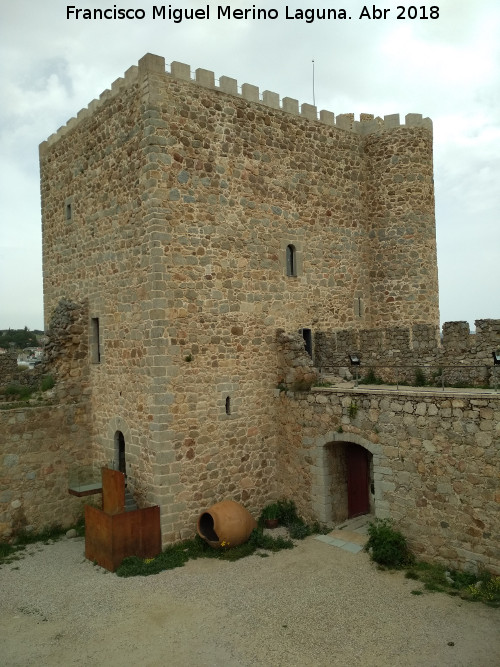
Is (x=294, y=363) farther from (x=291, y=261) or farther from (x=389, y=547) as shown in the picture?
(x=389, y=547)

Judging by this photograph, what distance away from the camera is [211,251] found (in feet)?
38.1

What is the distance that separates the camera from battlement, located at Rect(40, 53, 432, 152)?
1117 cm

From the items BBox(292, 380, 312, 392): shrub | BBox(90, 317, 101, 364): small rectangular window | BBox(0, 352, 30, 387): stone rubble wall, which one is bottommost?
BBox(292, 380, 312, 392): shrub

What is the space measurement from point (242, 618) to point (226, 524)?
2.52m

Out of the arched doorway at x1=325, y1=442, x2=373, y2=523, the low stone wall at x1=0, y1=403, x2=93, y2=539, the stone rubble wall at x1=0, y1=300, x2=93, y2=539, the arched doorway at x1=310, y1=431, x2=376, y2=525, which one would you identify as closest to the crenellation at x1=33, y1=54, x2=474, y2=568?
the stone rubble wall at x1=0, y1=300, x2=93, y2=539

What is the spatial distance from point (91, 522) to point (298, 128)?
10.0 meters

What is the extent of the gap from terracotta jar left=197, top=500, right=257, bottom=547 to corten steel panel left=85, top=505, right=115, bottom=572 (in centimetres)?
176

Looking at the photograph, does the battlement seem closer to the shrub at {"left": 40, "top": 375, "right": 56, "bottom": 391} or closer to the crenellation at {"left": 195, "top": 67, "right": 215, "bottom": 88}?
the crenellation at {"left": 195, "top": 67, "right": 215, "bottom": 88}

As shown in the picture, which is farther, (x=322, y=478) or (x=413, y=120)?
(x=413, y=120)

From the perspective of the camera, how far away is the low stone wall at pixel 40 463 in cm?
1151

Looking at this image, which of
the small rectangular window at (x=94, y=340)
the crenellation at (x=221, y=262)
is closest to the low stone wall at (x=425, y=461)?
the crenellation at (x=221, y=262)

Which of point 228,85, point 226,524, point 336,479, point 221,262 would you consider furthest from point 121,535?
point 228,85

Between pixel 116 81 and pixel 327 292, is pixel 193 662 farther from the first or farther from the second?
pixel 116 81

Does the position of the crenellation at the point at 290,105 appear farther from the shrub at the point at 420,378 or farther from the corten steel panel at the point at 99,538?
the corten steel panel at the point at 99,538
